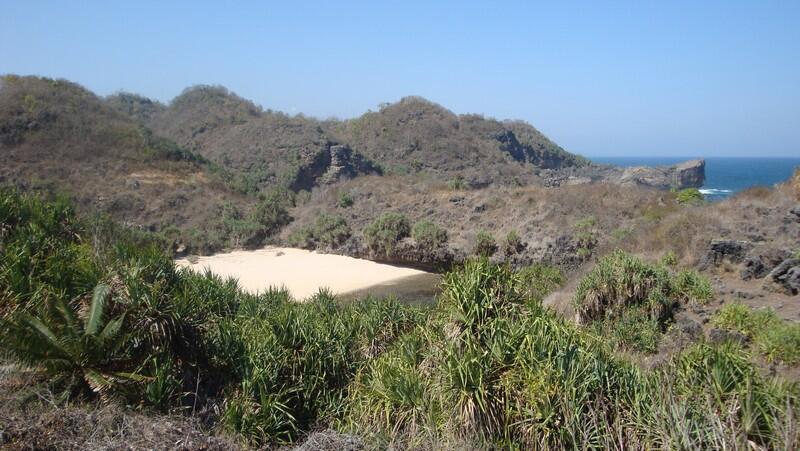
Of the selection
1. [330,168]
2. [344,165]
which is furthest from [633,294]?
→ [344,165]

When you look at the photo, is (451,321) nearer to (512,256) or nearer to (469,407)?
(469,407)

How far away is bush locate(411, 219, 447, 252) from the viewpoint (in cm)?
3053

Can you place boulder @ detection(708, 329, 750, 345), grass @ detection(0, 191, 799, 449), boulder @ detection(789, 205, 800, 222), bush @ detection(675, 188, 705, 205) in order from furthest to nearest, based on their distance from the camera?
bush @ detection(675, 188, 705, 205) → boulder @ detection(789, 205, 800, 222) → boulder @ detection(708, 329, 750, 345) → grass @ detection(0, 191, 799, 449)

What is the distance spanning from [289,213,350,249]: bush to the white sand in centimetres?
89

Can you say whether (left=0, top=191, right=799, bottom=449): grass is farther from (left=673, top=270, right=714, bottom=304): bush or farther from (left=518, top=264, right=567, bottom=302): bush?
(left=518, top=264, right=567, bottom=302): bush

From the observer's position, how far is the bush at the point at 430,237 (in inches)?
1202

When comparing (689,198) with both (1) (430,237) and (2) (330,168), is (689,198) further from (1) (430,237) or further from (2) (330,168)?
(2) (330,168)

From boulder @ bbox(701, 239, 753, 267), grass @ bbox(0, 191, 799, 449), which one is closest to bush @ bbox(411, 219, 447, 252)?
boulder @ bbox(701, 239, 753, 267)

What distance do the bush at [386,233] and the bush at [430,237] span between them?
1.11 m

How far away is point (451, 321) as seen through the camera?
9227 mm

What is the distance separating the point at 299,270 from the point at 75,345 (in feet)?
69.9

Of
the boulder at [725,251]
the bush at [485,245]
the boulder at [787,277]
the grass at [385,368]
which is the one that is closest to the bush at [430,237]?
the bush at [485,245]

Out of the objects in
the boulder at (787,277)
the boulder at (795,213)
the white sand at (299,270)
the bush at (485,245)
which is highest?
the boulder at (795,213)

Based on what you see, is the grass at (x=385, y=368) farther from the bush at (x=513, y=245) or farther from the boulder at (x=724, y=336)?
the bush at (x=513, y=245)
